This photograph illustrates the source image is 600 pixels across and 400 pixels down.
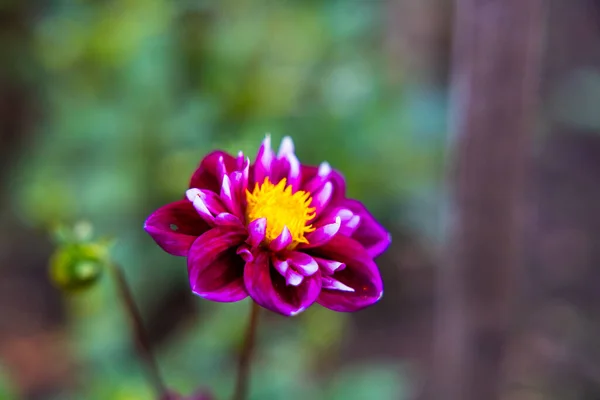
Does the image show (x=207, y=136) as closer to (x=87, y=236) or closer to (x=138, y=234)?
(x=138, y=234)

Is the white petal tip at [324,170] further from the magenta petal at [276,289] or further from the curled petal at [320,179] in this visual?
the magenta petal at [276,289]

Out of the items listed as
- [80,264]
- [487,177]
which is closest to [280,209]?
[80,264]

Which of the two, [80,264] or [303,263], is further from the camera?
[80,264]

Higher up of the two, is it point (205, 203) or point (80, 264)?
point (205, 203)

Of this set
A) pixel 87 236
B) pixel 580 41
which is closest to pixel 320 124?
pixel 87 236

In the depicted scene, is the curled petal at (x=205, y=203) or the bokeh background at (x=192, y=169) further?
the bokeh background at (x=192, y=169)

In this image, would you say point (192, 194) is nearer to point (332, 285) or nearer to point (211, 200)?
point (211, 200)

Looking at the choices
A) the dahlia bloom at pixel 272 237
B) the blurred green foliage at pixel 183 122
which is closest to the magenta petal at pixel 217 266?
the dahlia bloom at pixel 272 237
